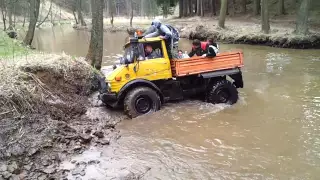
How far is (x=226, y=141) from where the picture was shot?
712 cm

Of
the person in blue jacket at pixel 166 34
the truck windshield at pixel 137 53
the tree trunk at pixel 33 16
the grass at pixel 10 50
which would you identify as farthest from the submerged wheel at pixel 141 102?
the tree trunk at pixel 33 16

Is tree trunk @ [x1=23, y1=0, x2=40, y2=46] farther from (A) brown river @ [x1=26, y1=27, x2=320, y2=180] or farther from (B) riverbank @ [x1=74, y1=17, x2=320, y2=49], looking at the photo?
(B) riverbank @ [x1=74, y1=17, x2=320, y2=49]

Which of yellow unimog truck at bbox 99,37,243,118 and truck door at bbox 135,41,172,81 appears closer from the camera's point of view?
yellow unimog truck at bbox 99,37,243,118

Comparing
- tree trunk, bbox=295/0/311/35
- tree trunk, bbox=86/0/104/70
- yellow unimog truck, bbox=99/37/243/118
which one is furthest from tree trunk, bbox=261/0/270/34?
yellow unimog truck, bbox=99/37/243/118

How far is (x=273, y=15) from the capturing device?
3344 centimetres

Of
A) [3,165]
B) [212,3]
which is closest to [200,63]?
[3,165]

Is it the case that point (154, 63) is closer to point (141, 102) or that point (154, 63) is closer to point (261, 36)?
point (141, 102)

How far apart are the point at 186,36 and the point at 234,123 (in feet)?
72.2

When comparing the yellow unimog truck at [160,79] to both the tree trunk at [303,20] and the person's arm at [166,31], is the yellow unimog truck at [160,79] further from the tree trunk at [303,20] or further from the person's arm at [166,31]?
the tree trunk at [303,20]

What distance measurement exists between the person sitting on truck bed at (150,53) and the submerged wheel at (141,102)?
839 mm

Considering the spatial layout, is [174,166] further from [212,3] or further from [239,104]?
[212,3]

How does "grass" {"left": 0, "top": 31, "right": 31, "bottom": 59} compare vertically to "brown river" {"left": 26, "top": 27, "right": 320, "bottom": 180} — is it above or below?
above

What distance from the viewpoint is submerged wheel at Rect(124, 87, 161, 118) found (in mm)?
8586

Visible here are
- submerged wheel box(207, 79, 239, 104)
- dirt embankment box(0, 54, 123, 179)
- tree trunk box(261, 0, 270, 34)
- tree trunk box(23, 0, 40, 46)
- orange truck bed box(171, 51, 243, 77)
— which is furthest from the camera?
tree trunk box(261, 0, 270, 34)
